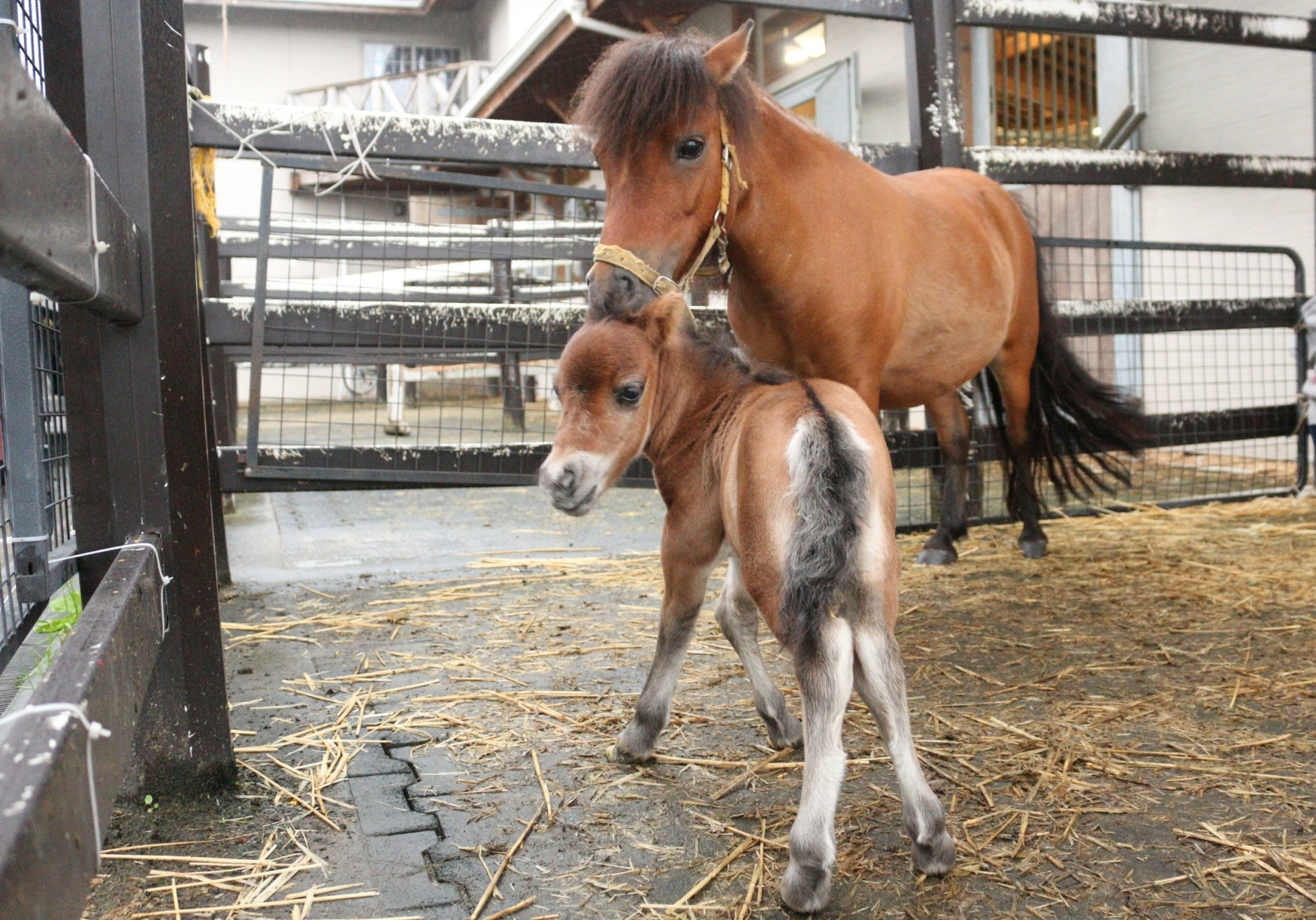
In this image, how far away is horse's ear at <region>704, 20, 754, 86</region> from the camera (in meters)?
2.62

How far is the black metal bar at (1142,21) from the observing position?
4297 mm

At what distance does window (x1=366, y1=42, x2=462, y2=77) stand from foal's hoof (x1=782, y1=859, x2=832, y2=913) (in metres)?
24.1

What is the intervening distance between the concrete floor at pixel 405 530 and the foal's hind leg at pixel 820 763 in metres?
2.98

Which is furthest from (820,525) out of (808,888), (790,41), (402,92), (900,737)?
(402,92)

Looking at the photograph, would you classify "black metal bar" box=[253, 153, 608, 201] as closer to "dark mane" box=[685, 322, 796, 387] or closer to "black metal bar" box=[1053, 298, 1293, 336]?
"dark mane" box=[685, 322, 796, 387]

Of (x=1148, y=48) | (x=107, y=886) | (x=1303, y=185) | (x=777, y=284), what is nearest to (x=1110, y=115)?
(x=1148, y=48)

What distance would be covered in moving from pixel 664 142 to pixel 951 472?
8.26ft

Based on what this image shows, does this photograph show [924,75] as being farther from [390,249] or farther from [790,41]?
[790,41]

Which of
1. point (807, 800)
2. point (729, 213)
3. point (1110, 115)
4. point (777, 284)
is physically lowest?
point (807, 800)

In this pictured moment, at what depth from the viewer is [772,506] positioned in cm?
196

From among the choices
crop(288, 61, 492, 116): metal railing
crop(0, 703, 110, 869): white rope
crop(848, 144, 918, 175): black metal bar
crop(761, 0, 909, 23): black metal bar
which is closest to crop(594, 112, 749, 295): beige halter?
crop(0, 703, 110, 869): white rope

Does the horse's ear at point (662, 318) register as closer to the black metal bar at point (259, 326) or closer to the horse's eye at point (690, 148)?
the horse's eye at point (690, 148)

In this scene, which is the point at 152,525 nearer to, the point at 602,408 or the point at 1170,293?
the point at 602,408

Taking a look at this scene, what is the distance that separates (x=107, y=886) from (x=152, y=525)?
0.66m
